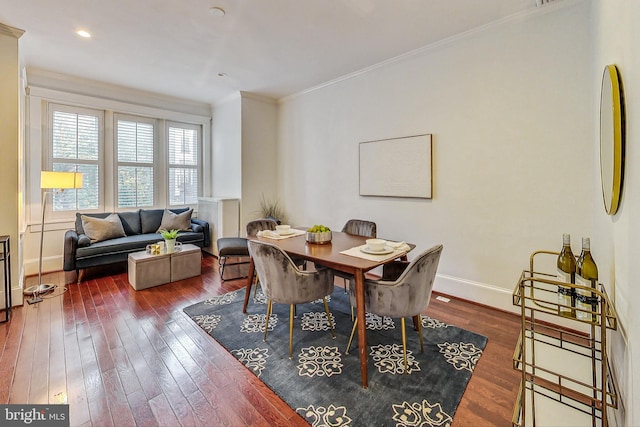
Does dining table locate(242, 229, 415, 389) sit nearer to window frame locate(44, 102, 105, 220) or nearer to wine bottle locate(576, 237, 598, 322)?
wine bottle locate(576, 237, 598, 322)

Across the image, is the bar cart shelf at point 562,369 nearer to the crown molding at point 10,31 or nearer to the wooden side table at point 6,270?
the wooden side table at point 6,270

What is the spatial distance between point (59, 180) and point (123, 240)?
1123mm

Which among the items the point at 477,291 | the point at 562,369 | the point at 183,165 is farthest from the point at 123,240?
the point at 562,369

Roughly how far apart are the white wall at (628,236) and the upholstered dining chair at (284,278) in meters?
1.65

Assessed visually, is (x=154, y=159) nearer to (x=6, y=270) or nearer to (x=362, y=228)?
(x=6, y=270)

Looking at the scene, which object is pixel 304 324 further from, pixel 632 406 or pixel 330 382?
pixel 632 406

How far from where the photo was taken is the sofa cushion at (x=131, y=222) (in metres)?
4.59

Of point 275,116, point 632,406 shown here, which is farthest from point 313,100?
point 632,406

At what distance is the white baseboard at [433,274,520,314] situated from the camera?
9.32 ft

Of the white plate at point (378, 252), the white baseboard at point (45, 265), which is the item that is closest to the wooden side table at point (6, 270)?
the white baseboard at point (45, 265)

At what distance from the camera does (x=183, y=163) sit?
553 centimetres

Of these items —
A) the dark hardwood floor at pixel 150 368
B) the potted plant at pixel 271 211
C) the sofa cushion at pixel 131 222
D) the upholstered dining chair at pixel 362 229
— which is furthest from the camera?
the potted plant at pixel 271 211

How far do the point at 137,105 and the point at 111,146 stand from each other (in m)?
0.82

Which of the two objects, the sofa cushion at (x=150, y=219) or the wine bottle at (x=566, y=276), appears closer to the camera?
the wine bottle at (x=566, y=276)
